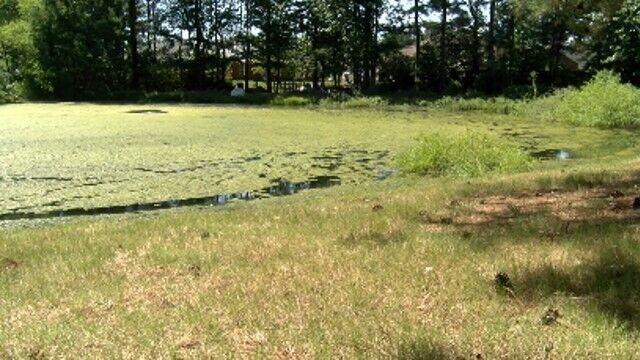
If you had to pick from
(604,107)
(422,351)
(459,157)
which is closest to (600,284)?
(422,351)

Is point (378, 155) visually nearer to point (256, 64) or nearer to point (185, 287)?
point (185, 287)

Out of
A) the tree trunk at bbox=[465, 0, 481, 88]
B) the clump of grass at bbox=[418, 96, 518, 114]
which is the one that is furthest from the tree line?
the clump of grass at bbox=[418, 96, 518, 114]

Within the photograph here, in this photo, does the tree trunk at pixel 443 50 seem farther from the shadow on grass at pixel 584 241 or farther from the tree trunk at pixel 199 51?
the shadow on grass at pixel 584 241

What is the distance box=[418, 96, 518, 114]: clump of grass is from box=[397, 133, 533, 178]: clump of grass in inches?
919

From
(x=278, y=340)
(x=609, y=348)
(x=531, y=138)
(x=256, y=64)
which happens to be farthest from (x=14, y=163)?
(x=256, y=64)

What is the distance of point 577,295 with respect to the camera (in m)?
4.91

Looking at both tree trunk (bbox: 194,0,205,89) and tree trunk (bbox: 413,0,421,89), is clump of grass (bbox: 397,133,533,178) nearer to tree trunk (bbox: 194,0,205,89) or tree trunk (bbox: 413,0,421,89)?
tree trunk (bbox: 413,0,421,89)

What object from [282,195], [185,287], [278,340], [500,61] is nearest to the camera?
[278,340]

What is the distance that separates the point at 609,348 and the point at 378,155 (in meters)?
15.8

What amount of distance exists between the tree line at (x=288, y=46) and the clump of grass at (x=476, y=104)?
5.25m

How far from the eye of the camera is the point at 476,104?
41375 millimetres

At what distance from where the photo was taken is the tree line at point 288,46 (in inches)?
2000

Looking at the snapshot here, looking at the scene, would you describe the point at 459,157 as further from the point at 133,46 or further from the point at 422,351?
the point at 133,46

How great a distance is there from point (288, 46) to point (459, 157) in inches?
1679
